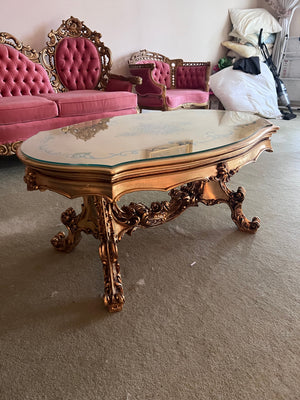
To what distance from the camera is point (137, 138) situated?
3.73 ft

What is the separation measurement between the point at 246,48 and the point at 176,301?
A: 173 inches

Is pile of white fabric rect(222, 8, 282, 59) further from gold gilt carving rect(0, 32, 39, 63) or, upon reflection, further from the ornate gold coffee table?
the ornate gold coffee table

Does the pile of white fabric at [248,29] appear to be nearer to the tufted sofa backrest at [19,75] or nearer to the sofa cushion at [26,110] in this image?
the tufted sofa backrest at [19,75]

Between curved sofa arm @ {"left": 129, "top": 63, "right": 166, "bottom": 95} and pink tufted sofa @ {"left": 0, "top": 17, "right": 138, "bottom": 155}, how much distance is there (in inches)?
13.8

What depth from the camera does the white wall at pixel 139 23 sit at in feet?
9.14

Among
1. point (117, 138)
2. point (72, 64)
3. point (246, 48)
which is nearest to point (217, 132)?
point (117, 138)

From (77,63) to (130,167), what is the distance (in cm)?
268

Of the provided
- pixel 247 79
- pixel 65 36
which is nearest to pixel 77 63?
pixel 65 36

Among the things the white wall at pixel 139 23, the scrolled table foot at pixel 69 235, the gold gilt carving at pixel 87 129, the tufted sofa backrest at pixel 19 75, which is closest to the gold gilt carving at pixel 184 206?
the scrolled table foot at pixel 69 235

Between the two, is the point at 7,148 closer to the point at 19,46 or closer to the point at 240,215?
the point at 19,46

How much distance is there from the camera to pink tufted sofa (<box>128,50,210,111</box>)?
3127mm

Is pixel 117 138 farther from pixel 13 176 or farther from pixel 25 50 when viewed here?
pixel 25 50

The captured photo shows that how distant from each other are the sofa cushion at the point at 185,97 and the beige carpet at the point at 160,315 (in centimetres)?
195

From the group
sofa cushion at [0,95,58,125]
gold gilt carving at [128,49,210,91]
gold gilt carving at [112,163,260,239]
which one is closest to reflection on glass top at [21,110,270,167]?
gold gilt carving at [112,163,260,239]
